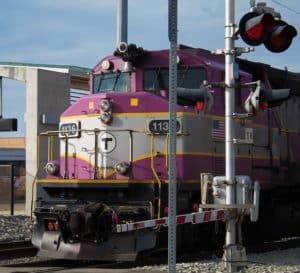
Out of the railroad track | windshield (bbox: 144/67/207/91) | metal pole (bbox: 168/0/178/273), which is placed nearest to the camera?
metal pole (bbox: 168/0/178/273)

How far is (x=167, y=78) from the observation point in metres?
11.5

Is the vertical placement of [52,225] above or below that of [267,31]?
below

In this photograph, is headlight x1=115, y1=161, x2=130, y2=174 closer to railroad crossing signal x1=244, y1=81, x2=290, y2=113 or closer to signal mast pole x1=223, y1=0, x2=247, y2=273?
signal mast pole x1=223, y1=0, x2=247, y2=273

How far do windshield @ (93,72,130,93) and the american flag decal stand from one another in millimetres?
1719

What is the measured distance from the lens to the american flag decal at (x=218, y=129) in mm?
11398

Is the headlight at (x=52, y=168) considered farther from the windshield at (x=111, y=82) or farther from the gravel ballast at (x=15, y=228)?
Result: the gravel ballast at (x=15, y=228)

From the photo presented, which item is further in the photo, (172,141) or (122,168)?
(122,168)

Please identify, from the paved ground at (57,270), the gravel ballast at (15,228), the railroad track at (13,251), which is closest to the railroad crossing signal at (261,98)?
the paved ground at (57,270)

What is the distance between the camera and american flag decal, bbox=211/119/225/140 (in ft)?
37.4

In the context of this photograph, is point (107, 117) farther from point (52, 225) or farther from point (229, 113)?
point (229, 113)

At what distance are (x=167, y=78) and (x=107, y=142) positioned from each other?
1623mm

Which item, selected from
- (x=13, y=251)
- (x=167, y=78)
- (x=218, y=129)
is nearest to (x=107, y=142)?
(x=167, y=78)

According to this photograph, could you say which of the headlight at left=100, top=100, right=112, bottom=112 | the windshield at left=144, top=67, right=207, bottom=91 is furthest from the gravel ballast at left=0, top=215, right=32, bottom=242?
the windshield at left=144, top=67, right=207, bottom=91

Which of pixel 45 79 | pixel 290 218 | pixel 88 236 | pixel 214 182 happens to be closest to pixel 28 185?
pixel 45 79
